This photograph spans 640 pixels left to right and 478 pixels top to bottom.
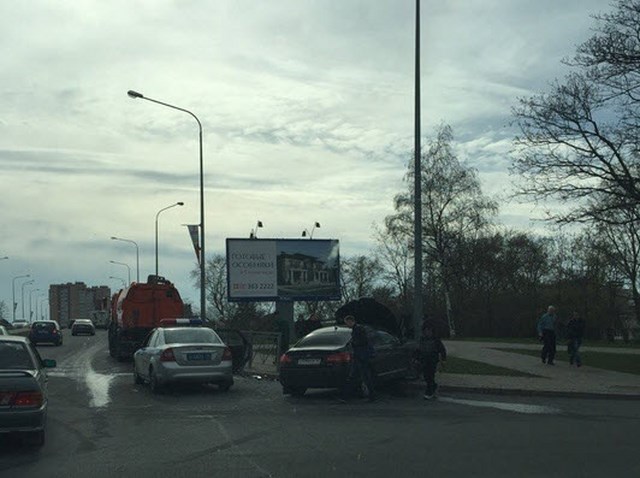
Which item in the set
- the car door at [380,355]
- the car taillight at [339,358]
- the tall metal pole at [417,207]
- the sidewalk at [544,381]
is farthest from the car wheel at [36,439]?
the tall metal pole at [417,207]

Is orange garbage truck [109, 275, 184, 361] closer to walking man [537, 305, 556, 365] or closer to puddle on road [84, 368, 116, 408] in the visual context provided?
puddle on road [84, 368, 116, 408]

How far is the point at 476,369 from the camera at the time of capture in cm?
2214

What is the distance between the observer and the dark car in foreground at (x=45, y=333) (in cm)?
4747

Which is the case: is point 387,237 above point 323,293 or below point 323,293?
above

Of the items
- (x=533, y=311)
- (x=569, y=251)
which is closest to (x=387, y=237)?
(x=533, y=311)

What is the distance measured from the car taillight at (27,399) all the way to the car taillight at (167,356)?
7924 mm

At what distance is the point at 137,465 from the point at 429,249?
1848 inches

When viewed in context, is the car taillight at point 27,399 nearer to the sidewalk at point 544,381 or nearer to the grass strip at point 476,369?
the sidewalk at point 544,381

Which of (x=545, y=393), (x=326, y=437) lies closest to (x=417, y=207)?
(x=545, y=393)

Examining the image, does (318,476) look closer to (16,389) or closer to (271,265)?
(16,389)

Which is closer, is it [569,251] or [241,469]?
[241,469]

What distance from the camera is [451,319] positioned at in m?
55.0

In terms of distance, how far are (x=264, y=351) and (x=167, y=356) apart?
941 centimetres

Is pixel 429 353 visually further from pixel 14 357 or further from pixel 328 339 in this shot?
pixel 14 357
